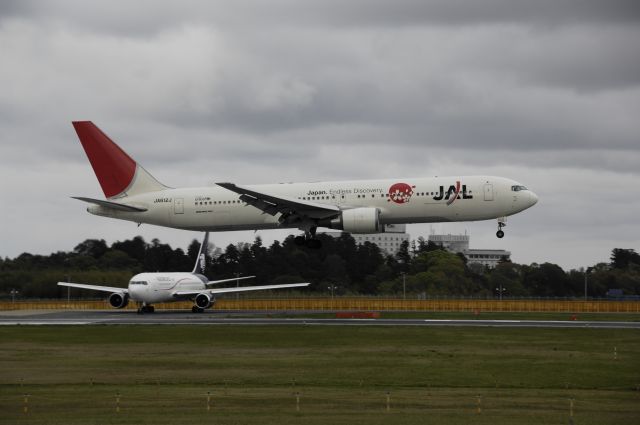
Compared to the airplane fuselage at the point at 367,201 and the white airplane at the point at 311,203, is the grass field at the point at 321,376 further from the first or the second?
the airplane fuselage at the point at 367,201

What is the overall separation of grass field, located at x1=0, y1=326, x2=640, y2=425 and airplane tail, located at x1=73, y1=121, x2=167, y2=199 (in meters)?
15.2

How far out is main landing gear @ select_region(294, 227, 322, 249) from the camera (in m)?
68.6

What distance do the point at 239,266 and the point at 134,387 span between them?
101 metres

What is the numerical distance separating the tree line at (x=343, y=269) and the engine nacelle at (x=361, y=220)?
2336 inches

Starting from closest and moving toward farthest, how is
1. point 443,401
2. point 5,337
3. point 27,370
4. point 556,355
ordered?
point 443,401, point 27,370, point 556,355, point 5,337

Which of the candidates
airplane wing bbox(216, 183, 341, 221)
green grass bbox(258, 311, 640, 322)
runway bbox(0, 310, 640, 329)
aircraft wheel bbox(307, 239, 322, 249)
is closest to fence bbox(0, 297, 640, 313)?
green grass bbox(258, 311, 640, 322)

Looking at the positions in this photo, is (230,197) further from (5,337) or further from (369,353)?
(369,353)

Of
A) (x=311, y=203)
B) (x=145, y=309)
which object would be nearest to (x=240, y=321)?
(x=311, y=203)

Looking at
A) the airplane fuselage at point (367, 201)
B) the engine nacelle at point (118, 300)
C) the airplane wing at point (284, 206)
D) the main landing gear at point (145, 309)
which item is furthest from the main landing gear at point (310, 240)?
the engine nacelle at point (118, 300)

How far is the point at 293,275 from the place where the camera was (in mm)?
140125

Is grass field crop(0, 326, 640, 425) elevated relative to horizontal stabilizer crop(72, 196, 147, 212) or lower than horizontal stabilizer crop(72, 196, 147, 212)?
lower

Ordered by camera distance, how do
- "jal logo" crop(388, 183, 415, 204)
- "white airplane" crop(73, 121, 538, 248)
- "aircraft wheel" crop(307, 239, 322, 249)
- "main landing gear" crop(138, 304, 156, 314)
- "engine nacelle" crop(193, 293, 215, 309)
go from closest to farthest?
"white airplane" crop(73, 121, 538, 248) < "jal logo" crop(388, 183, 415, 204) < "aircraft wheel" crop(307, 239, 322, 249) < "engine nacelle" crop(193, 293, 215, 309) < "main landing gear" crop(138, 304, 156, 314)

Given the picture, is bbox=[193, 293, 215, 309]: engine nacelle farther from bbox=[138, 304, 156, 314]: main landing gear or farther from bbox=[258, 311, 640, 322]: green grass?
bbox=[258, 311, 640, 322]: green grass

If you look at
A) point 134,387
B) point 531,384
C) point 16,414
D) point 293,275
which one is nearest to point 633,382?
point 531,384
